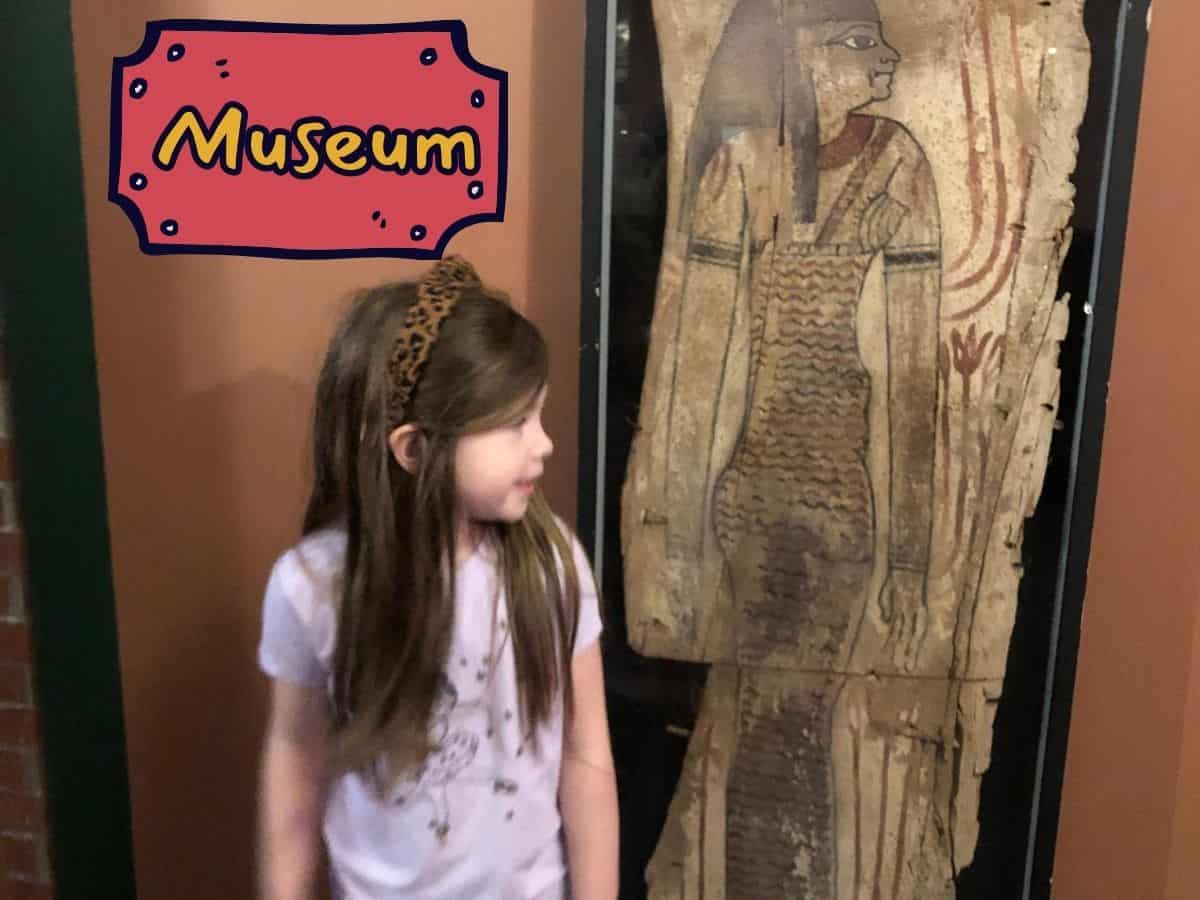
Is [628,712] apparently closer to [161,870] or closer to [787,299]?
[787,299]

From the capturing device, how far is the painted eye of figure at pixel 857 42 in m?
1.08

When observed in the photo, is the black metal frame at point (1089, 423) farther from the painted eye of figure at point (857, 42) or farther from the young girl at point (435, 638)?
the young girl at point (435, 638)

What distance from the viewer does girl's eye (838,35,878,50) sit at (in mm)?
1085

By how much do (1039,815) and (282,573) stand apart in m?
0.83

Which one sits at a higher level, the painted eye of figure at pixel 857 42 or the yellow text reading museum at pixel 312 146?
the painted eye of figure at pixel 857 42

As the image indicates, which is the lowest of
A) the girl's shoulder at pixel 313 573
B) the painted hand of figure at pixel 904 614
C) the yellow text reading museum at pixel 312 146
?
the painted hand of figure at pixel 904 614

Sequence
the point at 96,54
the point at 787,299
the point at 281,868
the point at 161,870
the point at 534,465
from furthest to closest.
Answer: the point at 161,870 → the point at 96,54 → the point at 787,299 → the point at 281,868 → the point at 534,465

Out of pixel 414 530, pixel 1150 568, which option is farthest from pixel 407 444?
pixel 1150 568

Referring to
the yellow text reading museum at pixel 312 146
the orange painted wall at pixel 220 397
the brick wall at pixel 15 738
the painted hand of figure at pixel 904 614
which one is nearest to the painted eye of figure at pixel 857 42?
the orange painted wall at pixel 220 397

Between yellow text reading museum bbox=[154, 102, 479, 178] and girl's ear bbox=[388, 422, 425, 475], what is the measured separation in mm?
486

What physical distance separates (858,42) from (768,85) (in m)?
0.09

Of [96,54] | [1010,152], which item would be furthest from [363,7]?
[1010,152]

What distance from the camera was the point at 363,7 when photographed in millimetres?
1237

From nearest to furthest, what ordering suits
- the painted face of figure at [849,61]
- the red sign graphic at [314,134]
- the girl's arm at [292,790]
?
the girl's arm at [292,790] < the painted face of figure at [849,61] < the red sign graphic at [314,134]
